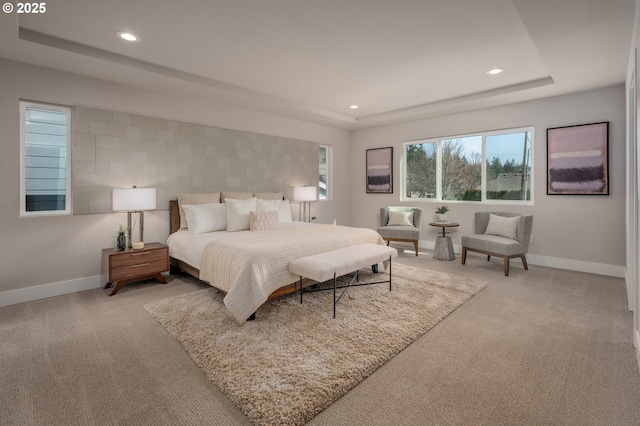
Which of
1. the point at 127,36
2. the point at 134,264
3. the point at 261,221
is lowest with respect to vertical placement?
the point at 134,264

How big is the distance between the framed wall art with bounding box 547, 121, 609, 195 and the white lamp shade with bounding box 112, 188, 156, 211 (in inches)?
220

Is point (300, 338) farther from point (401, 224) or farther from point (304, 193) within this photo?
point (401, 224)

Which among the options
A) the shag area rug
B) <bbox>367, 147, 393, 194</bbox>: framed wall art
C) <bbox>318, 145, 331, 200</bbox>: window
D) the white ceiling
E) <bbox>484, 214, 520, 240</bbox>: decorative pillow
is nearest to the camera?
the shag area rug

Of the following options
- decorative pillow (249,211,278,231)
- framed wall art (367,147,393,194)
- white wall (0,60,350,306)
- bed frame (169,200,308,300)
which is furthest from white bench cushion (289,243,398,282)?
framed wall art (367,147,393,194)

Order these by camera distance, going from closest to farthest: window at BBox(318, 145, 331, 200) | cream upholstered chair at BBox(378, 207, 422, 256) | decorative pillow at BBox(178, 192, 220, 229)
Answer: decorative pillow at BBox(178, 192, 220, 229) → cream upholstered chair at BBox(378, 207, 422, 256) → window at BBox(318, 145, 331, 200)

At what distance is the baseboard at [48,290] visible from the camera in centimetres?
324

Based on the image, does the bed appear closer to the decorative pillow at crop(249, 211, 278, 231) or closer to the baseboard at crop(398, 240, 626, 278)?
the decorative pillow at crop(249, 211, 278, 231)

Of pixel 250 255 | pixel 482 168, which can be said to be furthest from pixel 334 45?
pixel 482 168

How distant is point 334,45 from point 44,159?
3.48 meters

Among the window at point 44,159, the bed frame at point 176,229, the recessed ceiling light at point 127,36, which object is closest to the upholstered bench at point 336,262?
the bed frame at point 176,229

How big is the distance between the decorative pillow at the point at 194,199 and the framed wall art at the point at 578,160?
505cm

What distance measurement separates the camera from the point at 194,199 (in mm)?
4438

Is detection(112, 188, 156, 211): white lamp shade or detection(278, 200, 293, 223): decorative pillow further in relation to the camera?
detection(278, 200, 293, 223): decorative pillow

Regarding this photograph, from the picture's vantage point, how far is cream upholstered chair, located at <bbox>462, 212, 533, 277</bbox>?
→ 4.29m
